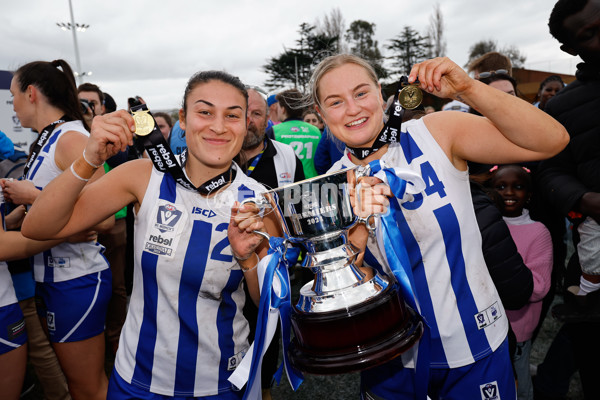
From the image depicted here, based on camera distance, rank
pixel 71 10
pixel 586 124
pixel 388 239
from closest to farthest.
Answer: pixel 388 239
pixel 586 124
pixel 71 10

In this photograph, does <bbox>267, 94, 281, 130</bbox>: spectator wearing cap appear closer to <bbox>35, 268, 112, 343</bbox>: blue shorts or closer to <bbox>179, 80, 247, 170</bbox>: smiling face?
<bbox>35, 268, 112, 343</bbox>: blue shorts

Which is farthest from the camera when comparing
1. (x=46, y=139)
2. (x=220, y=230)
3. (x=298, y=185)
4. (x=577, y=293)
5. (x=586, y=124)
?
(x=46, y=139)

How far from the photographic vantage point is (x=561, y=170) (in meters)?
2.34

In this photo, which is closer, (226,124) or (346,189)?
(346,189)

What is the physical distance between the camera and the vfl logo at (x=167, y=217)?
168cm

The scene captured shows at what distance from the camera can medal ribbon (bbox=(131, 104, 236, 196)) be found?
1.49m

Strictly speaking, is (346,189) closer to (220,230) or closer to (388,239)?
(388,239)

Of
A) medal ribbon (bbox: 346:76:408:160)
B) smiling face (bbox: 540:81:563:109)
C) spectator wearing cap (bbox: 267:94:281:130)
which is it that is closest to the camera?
medal ribbon (bbox: 346:76:408:160)

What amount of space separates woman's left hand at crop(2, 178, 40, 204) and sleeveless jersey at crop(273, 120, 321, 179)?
113 inches

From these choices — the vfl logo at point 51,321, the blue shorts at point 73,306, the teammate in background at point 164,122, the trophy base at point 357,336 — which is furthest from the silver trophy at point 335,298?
the teammate in background at point 164,122

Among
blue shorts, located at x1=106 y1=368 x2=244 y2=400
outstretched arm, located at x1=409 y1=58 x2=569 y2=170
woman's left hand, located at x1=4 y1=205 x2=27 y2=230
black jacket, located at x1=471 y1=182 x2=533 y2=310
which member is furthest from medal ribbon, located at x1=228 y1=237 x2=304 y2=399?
woman's left hand, located at x1=4 y1=205 x2=27 y2=230

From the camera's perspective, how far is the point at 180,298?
1.67m

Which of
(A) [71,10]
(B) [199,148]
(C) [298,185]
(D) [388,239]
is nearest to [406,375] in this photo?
(D) [388,239]

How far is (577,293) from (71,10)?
2535 centimetres
